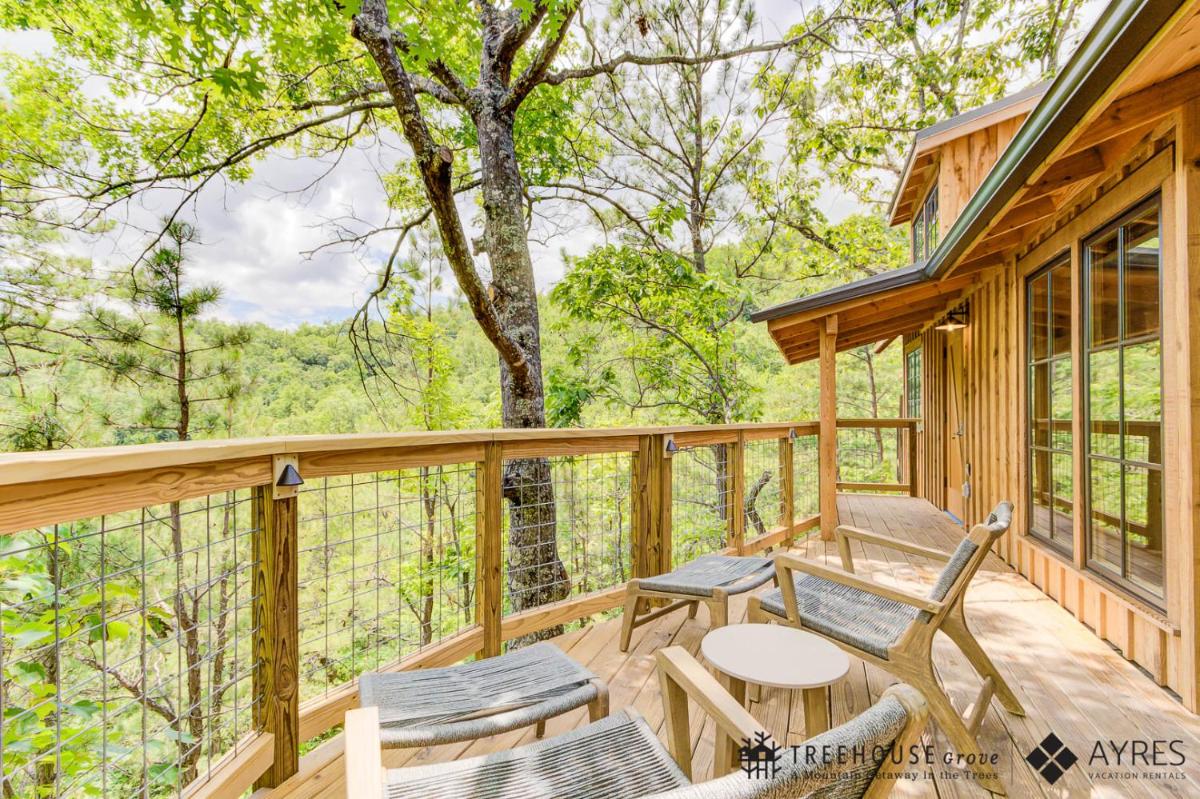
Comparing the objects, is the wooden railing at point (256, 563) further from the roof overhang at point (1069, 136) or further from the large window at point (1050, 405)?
the large window at point (1050, 405)

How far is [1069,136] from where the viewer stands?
85.7 inches

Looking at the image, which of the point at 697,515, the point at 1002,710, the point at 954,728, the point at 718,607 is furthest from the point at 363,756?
the point at 697,515

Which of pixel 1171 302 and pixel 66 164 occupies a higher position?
pixel 66 164

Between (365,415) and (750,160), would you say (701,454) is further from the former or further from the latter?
(365,415)

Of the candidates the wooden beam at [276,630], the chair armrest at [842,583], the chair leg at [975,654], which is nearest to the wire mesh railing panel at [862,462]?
the chair leg at [975,654]

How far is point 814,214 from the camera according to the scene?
11680mm

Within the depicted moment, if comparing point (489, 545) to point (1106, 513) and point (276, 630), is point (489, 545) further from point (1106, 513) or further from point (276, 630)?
point (1106, 513)

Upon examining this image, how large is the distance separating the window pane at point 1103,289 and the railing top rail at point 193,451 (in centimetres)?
305

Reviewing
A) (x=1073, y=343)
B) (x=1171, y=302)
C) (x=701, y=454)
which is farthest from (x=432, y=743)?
(x=701, y=454)

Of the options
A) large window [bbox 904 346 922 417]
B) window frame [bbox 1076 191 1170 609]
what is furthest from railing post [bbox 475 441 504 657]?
large window [bbox 904 346 922 417]

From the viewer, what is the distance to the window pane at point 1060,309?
3440 mm

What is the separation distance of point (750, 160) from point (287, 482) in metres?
11.6

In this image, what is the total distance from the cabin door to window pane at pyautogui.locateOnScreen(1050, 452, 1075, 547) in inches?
80.0

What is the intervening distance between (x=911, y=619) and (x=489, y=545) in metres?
1.79
